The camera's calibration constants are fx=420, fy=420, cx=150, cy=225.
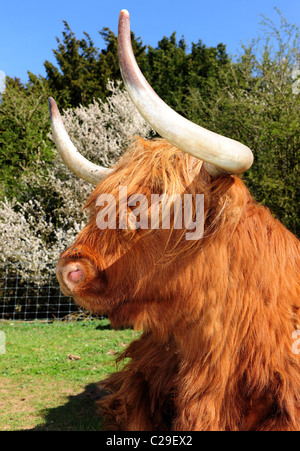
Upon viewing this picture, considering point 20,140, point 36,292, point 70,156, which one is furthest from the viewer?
point 20,140

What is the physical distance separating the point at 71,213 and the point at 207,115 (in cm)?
645

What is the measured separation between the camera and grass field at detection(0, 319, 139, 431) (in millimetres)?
3379

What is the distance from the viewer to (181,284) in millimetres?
1557

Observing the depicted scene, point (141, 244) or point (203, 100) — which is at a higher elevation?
point (203, 100)

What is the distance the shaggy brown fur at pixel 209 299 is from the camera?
5.08 ft

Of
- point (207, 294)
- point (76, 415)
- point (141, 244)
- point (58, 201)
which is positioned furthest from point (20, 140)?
point (207, 294)

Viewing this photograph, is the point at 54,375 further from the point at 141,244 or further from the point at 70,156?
the point at 141,244

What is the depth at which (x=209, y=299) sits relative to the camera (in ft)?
5.12

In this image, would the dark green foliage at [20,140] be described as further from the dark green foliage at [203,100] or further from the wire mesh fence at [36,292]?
the wire mesh fence at [36,292]

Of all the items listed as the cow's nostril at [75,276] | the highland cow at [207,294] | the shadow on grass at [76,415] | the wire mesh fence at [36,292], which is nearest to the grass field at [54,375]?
the shadow on grass at [76,415]

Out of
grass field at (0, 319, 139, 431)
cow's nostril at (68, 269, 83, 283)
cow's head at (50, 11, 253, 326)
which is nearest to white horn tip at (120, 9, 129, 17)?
cow's head at (50, 11, 253, 326)

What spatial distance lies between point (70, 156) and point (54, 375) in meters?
3.52

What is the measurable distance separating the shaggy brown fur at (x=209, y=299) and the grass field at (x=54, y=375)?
3.26 ft
